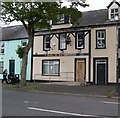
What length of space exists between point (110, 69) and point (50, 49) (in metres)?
8.72

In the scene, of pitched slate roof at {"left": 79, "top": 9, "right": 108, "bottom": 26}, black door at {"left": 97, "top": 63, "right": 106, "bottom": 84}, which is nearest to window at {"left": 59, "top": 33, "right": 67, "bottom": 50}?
pitched slate roof at {"left": 79, "top": 9, "right": 108, "bottom": 26}

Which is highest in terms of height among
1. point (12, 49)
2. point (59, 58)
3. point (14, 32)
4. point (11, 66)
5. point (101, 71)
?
point (14, 32)

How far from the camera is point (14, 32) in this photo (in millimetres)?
47094

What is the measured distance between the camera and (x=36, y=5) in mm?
28672

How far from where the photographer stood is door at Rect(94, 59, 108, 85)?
34.7m

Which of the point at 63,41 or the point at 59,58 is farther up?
the point at 63,41

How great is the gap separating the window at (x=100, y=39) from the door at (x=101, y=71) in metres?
1.57

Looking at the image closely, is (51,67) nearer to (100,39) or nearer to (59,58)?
(59,58)

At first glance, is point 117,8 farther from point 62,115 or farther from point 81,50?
point 62,115

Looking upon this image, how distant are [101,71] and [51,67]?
281 inches

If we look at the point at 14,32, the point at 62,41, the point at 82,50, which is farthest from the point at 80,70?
the point at 14,32

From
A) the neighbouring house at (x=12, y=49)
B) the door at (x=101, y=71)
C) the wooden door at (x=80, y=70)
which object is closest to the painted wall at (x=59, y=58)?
the wooden door at (x=80, y=70)

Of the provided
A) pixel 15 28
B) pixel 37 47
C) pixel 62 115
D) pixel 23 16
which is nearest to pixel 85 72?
pixel 37 47

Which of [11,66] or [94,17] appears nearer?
[94,17]
